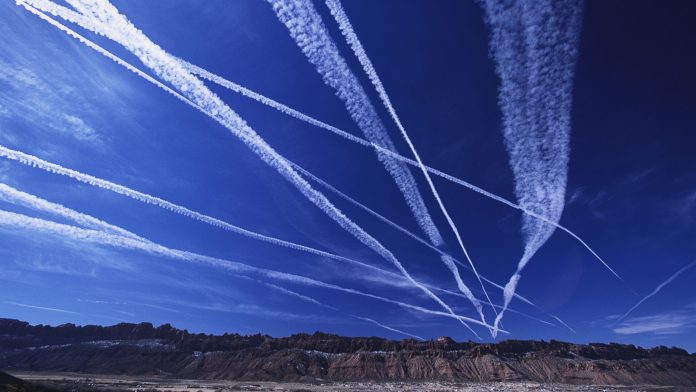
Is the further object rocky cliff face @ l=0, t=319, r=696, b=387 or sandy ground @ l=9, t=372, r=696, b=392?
rocky cliff face @ l=0, t=319, r=696, b=387

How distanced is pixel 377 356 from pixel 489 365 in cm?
5698

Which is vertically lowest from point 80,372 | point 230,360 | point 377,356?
point 80,372

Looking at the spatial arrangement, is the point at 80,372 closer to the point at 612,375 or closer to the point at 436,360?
the point at 436,360

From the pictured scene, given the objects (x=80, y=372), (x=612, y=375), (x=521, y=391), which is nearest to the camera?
(x=521, y=391)

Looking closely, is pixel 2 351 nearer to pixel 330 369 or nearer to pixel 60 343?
pixel 60 343

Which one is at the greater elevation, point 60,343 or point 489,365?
point 489,365

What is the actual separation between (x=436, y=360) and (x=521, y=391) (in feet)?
239

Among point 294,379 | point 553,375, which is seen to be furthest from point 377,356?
point 553,375

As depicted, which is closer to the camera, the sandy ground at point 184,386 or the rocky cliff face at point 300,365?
the sandy ground at point 184,386

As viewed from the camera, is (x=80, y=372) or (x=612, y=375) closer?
(x=80, y=372)

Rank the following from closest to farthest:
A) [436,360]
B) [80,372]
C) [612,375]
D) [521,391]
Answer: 1. [521,391]
2. [80,372]
3. [612,375]
4. [436,360]

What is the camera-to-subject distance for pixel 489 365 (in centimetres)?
18700

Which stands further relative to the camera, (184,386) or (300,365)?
(300,365)

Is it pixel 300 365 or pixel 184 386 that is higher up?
pixel 300 365
